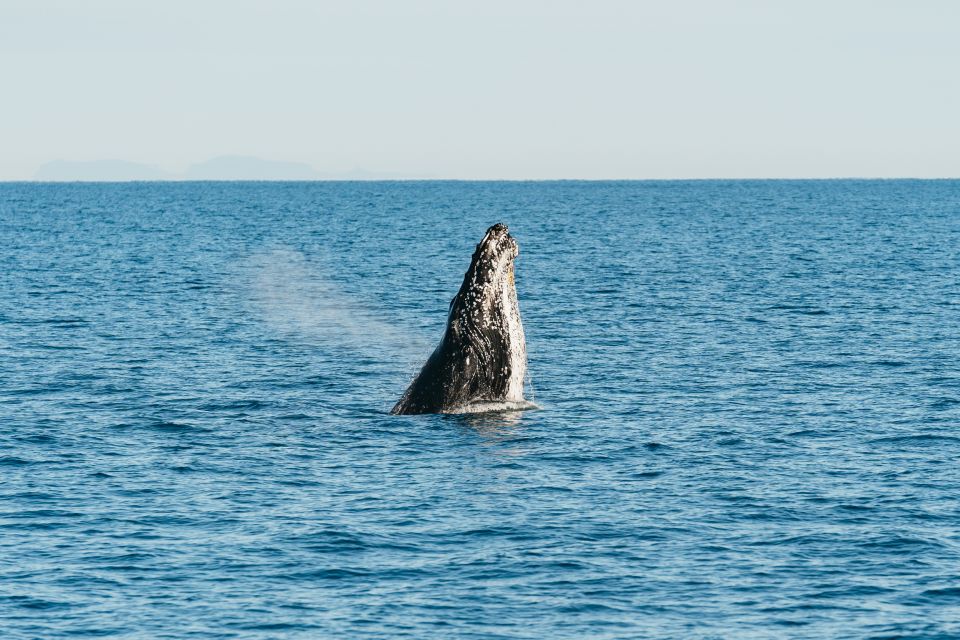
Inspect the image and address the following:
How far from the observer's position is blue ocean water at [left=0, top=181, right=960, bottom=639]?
22.4 meters

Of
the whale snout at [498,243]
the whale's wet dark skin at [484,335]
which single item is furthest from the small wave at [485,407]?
the whale snout at [498,243]

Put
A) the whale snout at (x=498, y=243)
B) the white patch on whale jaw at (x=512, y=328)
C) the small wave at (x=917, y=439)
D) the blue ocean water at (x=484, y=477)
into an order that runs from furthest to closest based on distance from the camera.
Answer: the white patch on whale jaw at (x=512, y=328) → the whale snout at (x=498, y=243) → the small wave at (x=917, y=439) → the blue ocean water at (x=484, y=477)

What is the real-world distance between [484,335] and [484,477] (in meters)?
5.47

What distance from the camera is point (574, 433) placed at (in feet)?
117

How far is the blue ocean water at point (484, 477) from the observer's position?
883 inches

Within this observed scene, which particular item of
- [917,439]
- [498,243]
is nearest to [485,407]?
[498,243]

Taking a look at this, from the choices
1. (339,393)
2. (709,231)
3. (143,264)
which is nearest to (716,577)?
(339,393)

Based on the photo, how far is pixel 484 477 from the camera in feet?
101

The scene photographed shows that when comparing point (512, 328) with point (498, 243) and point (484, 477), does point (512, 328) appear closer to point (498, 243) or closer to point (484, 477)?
point (498, 243)

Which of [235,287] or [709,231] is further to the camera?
[709,231]

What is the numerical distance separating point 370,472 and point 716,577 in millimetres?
10218

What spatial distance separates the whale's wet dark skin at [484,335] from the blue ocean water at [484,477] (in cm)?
101

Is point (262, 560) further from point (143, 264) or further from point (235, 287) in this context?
point (143, 264)

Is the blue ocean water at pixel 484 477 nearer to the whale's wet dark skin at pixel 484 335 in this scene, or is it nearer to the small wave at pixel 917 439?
the small wave at pixel 917 439
